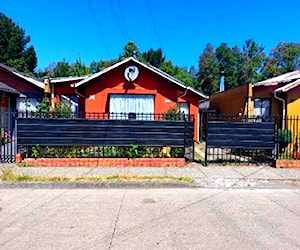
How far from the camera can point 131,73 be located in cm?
1602

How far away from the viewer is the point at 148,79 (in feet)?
53.6

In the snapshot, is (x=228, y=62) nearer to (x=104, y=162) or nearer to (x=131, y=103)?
(x=131, y=103)

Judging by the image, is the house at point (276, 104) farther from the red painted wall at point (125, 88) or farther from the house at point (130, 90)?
the house at point (130, 90)

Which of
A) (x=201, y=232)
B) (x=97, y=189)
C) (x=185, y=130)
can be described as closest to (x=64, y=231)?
(x=201, y=232)

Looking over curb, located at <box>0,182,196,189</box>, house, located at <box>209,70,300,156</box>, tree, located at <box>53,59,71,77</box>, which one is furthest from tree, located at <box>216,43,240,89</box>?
curb, located at <box>0,182,196,189</box>

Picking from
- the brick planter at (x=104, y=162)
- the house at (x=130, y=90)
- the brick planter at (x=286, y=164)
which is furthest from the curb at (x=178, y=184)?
the house at (x=130, y=90)

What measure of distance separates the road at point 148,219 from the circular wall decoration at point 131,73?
8.64 metres

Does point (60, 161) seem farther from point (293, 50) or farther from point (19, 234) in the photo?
point (293, 50)

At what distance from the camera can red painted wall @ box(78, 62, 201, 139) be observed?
16.1 metres

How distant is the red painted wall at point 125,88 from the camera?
16.1m

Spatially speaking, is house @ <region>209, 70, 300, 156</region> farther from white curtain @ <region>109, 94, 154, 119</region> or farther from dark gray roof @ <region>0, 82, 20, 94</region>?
dark gray roof @ <region>0, 82, 20, 94</region>

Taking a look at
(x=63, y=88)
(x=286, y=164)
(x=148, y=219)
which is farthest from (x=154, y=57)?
(x=148, y=219)

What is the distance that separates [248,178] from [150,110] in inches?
308

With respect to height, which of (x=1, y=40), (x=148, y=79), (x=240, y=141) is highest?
(x=1, y=40)
